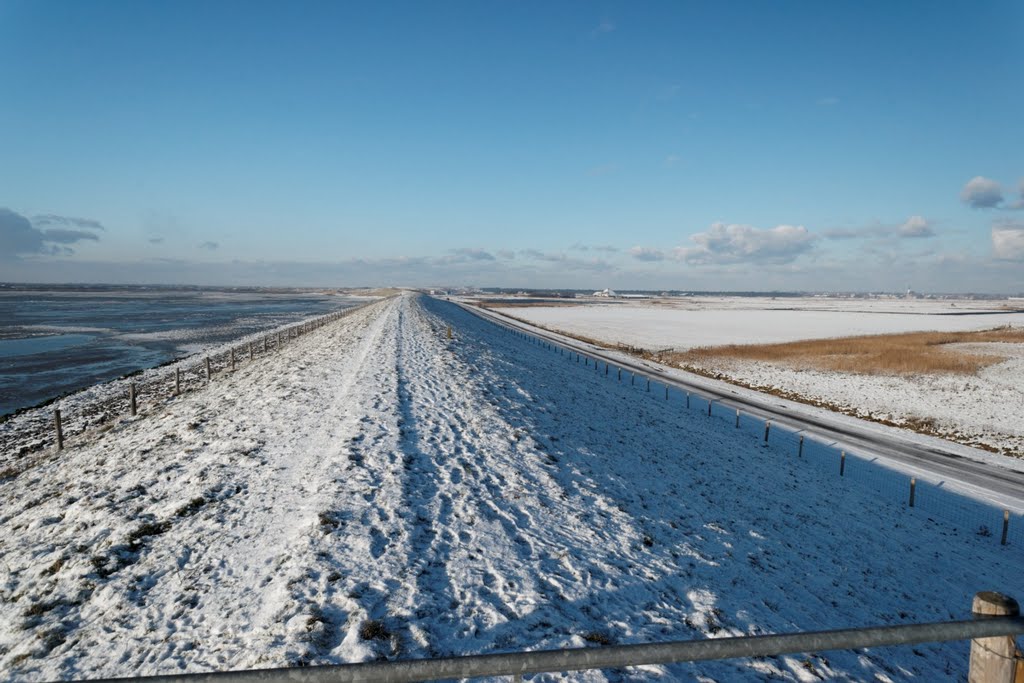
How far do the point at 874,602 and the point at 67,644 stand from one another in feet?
48.1

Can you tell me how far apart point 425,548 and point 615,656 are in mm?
6477

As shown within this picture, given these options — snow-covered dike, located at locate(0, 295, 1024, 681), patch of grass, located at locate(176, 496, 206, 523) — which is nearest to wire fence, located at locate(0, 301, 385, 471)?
snow-covered dike, located at locate(0, 295, 1024, 681)

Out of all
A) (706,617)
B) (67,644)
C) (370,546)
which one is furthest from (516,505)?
(67,644)

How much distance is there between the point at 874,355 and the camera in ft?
170

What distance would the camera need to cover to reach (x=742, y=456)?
2006cm

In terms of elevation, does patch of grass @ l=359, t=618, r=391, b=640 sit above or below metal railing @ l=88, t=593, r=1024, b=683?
below

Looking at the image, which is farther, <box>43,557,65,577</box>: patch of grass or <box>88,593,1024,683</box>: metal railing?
<box>43,557,65,577</box>: patch of grass

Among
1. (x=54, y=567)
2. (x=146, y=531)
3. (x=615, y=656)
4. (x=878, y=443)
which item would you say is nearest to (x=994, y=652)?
(x=615, y=656)

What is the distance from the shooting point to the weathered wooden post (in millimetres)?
2787

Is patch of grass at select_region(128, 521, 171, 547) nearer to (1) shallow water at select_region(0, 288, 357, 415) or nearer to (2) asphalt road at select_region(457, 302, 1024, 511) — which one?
(1) shallow water at select_region(0, 288, 357, 415)

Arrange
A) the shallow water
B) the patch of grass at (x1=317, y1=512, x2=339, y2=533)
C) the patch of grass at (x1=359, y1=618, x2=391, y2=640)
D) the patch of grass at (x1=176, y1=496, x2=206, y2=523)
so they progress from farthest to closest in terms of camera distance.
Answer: the shallow water < the patch of grass at (x1=176, y1=496, x2=206, y2=523) < the patch of grass at (x1=317, y1=512, x2=339, y2=533) < the patch of grass at (x1=359, y1=618, x2=391, y2=640)

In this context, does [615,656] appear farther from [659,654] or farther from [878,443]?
[878,443]

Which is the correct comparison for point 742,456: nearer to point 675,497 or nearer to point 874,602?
point 675,497

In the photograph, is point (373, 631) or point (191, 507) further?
point (191, 507)
